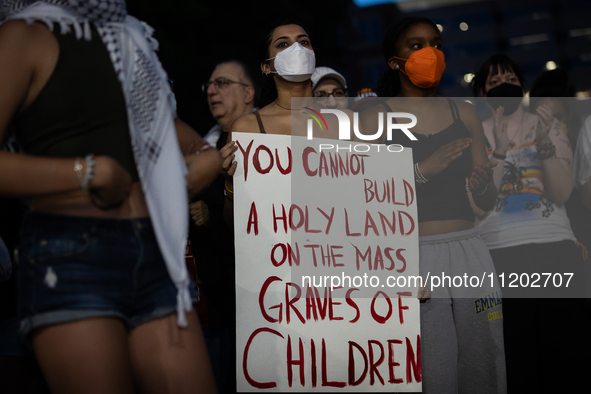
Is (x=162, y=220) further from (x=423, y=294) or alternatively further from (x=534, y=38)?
(x=534, y=38)

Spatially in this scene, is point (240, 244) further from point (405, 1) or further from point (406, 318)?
point (405, 1)

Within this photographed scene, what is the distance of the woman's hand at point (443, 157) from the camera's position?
2463 mm

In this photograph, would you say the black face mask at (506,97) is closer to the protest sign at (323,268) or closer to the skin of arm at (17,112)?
the protest sign at (323,268)

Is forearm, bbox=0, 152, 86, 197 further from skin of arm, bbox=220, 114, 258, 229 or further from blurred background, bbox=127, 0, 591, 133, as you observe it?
→ blurred background, bbox=127, 0, 591, 133

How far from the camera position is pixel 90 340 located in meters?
1.31

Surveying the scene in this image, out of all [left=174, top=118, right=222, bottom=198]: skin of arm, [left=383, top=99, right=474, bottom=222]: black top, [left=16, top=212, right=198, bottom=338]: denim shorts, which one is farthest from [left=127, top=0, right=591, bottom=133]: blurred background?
[left=16, top=212, right=198, bottom=338]: denim shorts

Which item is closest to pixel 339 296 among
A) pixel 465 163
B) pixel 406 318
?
pixel 406 318

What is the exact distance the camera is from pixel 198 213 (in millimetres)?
2840

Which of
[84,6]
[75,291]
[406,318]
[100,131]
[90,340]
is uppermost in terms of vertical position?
[84,6]

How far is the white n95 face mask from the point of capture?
8.91 ft

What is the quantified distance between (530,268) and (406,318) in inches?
40.6

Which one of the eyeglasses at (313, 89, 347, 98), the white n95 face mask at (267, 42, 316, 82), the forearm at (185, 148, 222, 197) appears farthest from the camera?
the eyeglasses at (313, 89, 347, 98)

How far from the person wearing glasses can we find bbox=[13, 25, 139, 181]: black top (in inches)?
100

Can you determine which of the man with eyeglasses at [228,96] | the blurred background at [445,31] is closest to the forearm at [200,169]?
the man with eyeglasses at [228,96]
